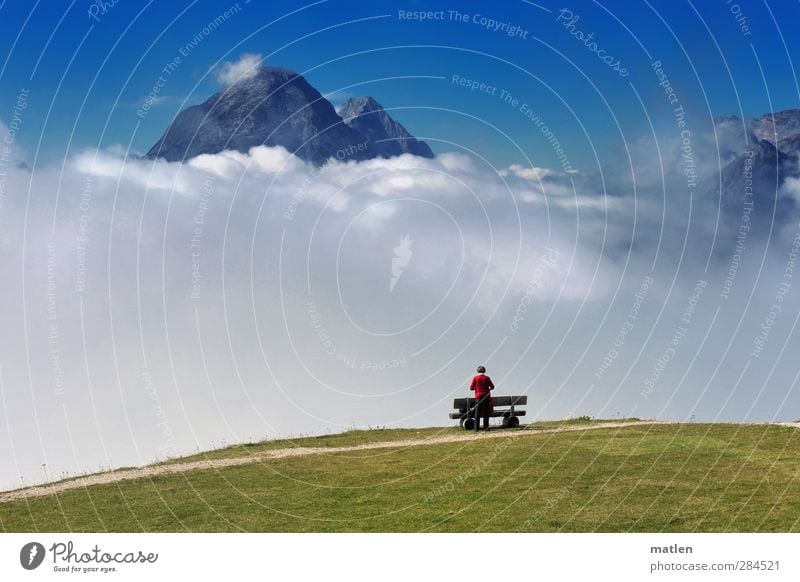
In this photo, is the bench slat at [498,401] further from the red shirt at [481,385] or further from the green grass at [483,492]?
the green grass at [483,492]

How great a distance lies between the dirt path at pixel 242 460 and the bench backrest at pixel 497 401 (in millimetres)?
1190

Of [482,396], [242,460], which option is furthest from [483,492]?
[482,396]

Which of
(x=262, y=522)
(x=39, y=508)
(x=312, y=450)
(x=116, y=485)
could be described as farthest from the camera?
(x=312, y=450)

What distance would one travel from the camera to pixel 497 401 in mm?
31219

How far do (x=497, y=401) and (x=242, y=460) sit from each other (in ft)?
26.7

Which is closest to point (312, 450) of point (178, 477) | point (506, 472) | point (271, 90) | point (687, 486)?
point (178, 477)

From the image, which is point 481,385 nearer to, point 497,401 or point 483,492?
point 497,401

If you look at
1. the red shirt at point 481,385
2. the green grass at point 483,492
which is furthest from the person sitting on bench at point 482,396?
the green grass at point 483,492

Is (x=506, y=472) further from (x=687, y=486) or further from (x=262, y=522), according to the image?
(x=262, y=522)

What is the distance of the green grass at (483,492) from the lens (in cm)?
1981

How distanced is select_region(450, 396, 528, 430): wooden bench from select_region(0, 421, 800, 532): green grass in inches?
142
